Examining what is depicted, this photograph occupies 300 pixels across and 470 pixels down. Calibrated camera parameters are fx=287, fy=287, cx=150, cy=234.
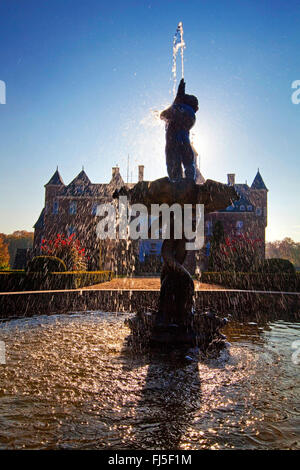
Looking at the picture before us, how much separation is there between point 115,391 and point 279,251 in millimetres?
85708

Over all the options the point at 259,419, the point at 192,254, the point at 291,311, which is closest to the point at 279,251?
the point at 192,254

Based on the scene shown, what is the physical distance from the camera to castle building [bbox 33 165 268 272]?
3344 centimetres

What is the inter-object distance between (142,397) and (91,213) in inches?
1292

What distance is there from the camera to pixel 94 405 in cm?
214

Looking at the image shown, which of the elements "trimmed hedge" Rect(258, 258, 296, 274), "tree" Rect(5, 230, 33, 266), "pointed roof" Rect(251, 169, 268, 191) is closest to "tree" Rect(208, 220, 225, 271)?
"trimmed hedge" Rect(258, 258, 296, 274)

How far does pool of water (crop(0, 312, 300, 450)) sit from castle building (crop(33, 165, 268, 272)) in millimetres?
28325

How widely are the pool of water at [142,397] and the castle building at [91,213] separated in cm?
2832

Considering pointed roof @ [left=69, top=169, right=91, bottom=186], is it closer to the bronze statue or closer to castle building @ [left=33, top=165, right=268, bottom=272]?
castle building @ [left=33, top=165, right=268, bottom=272]

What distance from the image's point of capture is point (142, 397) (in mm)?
2309

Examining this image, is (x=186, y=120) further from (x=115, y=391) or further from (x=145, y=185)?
(x=115, y=391)

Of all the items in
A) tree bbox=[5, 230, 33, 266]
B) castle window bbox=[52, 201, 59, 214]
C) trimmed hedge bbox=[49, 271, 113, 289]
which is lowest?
trimmed hedge bbox=[49, 271, 113, 289]

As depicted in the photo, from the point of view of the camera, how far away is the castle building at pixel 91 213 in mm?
33438

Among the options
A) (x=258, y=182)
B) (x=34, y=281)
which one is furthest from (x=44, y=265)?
(x=258, y=182)

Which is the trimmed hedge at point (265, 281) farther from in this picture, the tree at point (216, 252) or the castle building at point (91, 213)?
the castle building at point (91, 213)
